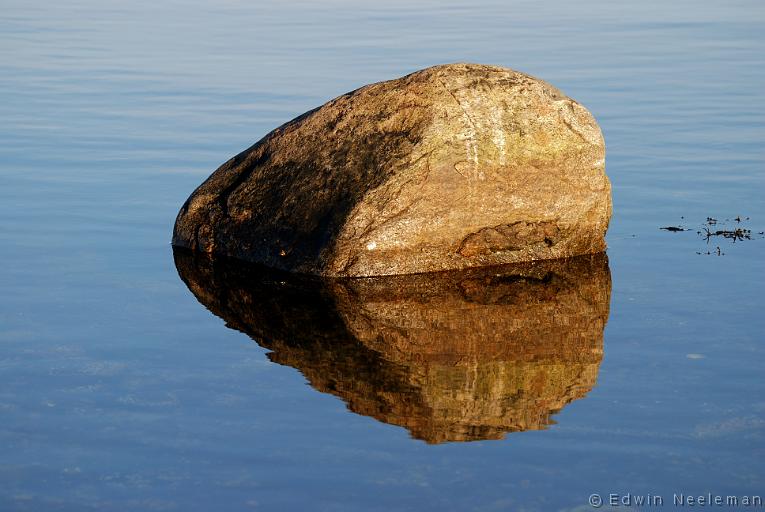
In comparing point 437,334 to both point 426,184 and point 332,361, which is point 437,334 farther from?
point 426,184

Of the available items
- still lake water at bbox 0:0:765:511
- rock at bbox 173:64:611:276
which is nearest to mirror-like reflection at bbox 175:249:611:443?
still lake water at bbox 0:0:765:511

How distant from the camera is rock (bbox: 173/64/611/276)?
11.3 meters

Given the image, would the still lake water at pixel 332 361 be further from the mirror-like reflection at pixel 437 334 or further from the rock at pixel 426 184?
the rock at pixel 426 184

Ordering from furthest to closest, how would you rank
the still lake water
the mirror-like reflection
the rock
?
1. the rock
2. the mirror-like reflection
3. the still lake water

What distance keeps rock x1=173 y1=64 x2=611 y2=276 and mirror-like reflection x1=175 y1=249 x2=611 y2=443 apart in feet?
0.79

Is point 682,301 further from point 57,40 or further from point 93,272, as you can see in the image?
point 57,40

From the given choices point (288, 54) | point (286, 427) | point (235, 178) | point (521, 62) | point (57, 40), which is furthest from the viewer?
point (57, 40)

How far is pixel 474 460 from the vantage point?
7121 millimetres

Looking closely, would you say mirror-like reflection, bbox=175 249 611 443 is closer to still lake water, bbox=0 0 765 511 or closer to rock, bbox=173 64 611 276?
still lake water, bbox=0 0 765 511

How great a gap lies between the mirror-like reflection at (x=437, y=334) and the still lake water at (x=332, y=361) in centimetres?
3

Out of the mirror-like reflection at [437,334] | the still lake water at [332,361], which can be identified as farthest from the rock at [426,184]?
the still lake water at [332,361]

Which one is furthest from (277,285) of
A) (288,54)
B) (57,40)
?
(57,40)

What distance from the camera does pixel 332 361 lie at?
893cm

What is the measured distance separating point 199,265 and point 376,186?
1.98 meters
